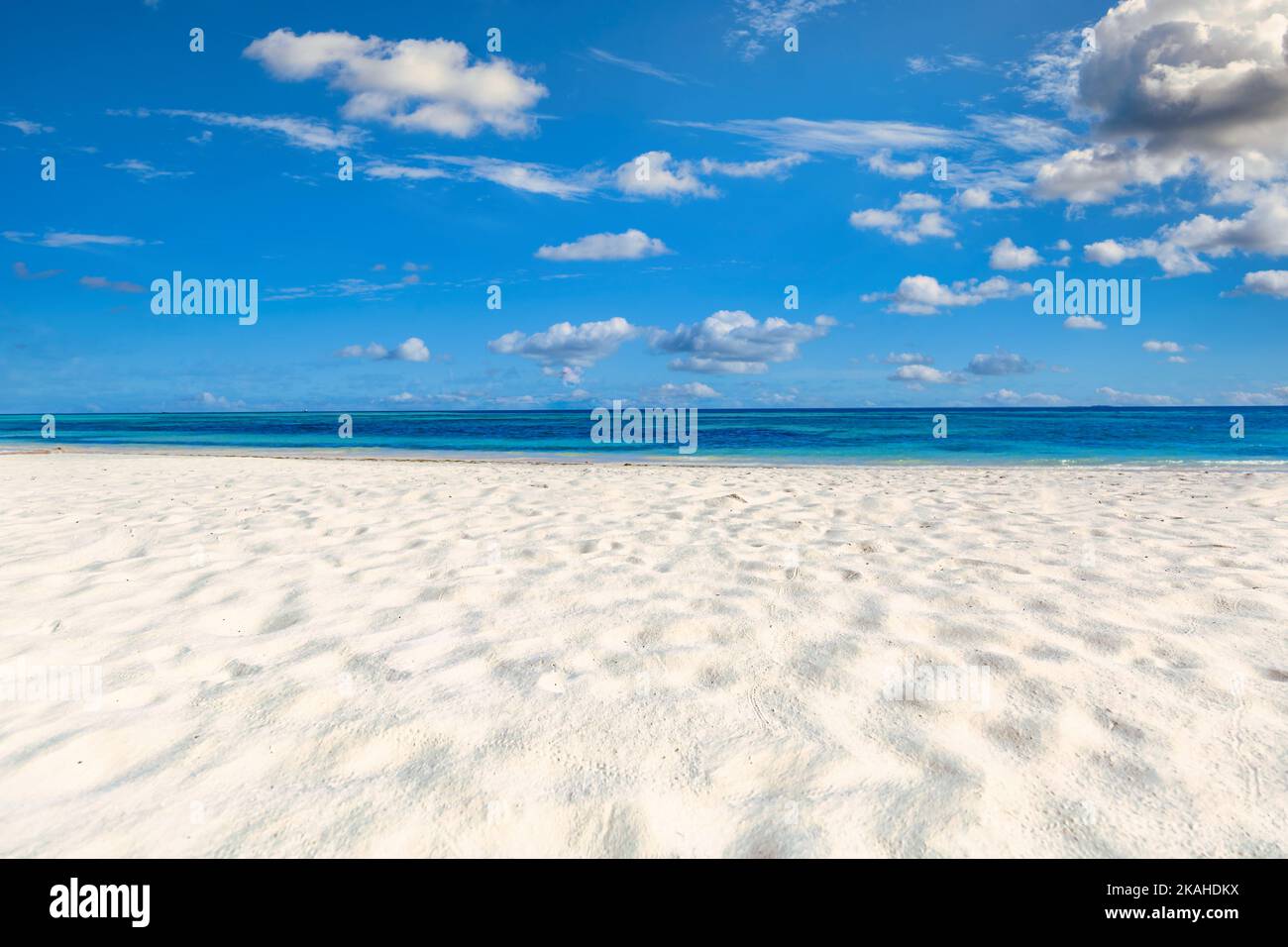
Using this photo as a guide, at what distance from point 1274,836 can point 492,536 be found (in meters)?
4.86

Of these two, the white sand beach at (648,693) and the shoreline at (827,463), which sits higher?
the shoreline at (827,463)

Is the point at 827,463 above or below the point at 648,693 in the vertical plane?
above

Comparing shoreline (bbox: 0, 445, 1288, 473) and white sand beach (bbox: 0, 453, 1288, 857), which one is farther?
shoreline (bbox: 0, 445, 1288, 473)

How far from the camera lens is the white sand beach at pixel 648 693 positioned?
2.09m

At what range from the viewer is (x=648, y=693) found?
291cm

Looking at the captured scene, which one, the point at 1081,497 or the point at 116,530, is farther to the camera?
the point at 1081,497

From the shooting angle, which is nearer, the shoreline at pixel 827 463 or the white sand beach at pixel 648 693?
the white sand beach at pixel 648 693

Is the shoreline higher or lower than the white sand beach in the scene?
higher

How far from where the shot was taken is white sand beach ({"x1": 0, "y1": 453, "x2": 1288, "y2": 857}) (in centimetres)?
209

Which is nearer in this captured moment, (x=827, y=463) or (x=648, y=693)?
(x=648, y=693)

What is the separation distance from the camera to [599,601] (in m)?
4.07
